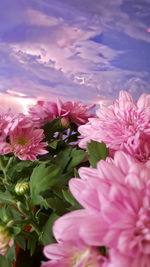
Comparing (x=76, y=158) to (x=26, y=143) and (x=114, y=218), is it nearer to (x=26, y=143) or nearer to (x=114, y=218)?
(x=26, y=143)

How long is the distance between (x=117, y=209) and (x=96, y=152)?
0.11m

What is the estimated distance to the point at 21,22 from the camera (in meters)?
3.03

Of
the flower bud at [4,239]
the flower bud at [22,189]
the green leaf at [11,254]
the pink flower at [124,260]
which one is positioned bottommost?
→ the green leaf at [11,254]

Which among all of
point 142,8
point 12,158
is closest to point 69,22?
point 142,8

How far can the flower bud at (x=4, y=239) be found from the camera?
313 millimetres

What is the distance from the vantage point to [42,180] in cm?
34

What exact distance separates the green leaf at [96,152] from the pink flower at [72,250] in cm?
9

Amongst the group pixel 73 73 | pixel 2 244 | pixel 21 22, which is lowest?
pixel 2 244

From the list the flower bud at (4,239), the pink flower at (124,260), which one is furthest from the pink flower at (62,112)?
the pink flower at (124,260)

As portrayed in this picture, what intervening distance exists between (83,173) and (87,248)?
0.05 meters

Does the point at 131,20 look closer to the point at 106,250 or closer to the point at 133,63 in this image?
the point at 133,63

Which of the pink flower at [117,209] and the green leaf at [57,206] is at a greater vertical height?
the pink flower at [117,209]

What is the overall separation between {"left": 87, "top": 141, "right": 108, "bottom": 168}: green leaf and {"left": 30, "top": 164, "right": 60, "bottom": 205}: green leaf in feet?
0.14

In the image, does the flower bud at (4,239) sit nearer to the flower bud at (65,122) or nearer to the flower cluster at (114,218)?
the flower cluster at (114,218)
